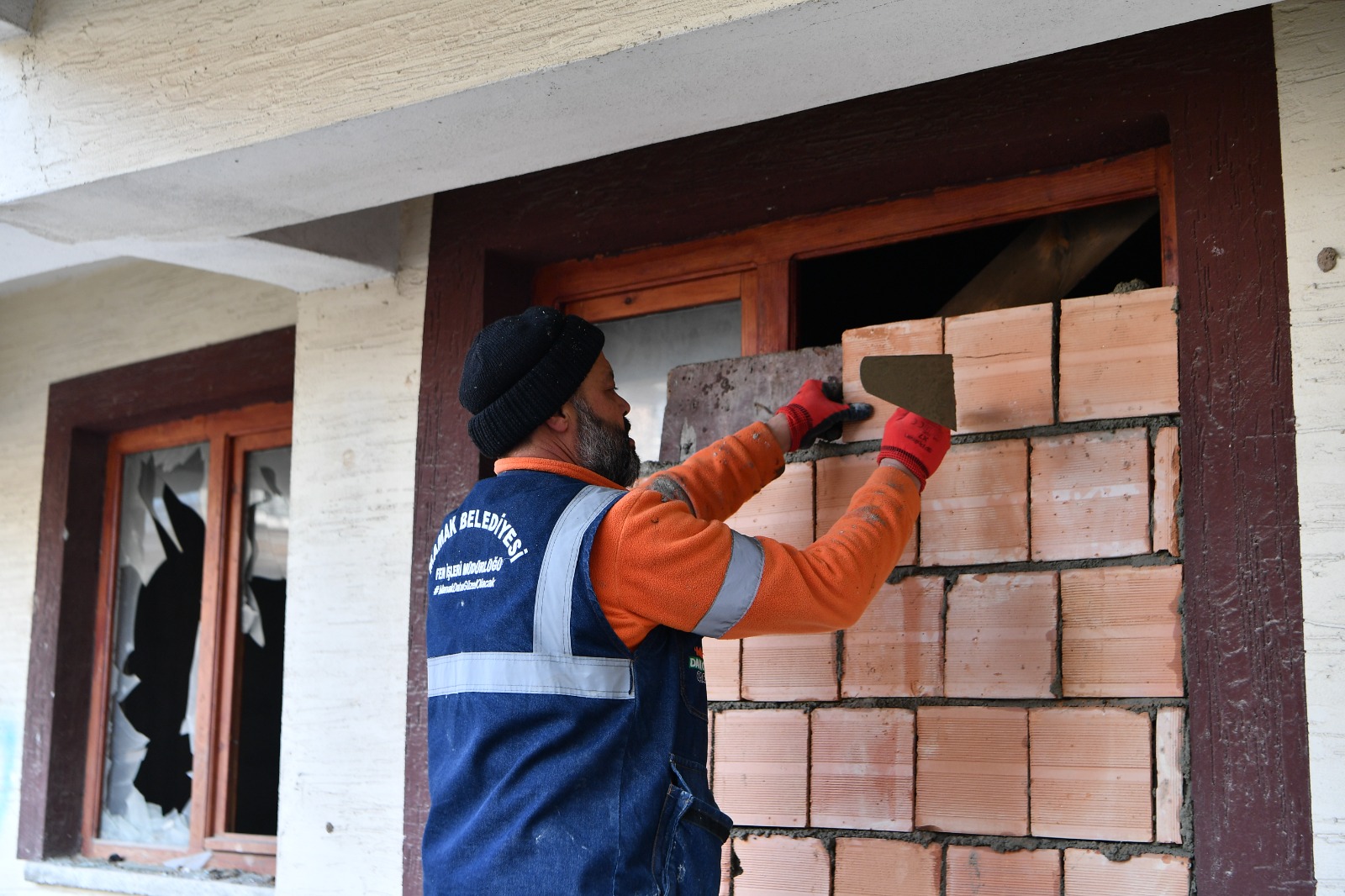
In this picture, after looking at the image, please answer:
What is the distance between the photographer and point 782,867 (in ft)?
8.60

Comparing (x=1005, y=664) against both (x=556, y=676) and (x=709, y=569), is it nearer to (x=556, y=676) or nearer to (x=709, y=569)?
(x=709, y=569)

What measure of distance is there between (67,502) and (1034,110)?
3.84 metres

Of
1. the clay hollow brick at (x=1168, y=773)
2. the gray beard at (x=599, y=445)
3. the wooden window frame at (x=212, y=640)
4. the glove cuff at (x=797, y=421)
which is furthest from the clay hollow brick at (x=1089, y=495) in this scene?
the wooden window frame at (x=212, y=640)

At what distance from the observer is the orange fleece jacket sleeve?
6.61ft

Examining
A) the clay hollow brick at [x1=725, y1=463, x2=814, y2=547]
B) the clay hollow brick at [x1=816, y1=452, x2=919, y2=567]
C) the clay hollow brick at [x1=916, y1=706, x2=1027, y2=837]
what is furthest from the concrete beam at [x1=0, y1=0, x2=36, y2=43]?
the clay hollow brick at [x1=916, y1=706, x2=1027, y2=837]

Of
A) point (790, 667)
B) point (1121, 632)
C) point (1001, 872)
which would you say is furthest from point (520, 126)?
point (1001, 872)

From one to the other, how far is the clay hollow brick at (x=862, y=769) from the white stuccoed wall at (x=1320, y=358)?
73cm

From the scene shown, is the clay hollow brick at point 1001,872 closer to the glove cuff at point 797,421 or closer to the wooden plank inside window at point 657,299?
the glove cuff at point 797,421

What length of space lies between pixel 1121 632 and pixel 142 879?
3366 millimetres

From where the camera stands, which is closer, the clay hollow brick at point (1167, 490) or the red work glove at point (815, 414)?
the clay hollow brick at point (1167, 490)

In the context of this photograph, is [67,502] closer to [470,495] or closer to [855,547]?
[470,495]

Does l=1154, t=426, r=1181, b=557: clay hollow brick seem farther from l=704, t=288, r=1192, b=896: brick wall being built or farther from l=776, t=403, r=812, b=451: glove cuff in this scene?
l=776, t=403, r=812, b=451: glove cuff

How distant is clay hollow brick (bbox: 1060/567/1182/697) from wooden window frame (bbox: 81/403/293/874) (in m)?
2.80

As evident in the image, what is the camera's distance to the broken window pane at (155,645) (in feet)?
15.2
